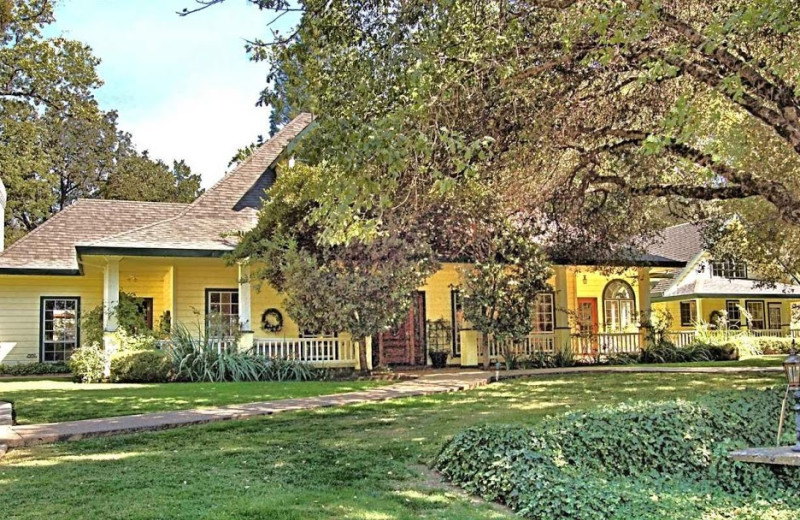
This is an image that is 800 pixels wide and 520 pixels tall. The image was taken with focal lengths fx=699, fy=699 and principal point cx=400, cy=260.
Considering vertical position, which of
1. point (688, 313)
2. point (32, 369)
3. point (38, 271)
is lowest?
point (32, 369)

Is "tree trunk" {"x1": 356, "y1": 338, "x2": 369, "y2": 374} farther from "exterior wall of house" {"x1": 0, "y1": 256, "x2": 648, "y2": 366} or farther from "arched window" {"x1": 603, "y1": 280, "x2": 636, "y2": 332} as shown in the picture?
"arched window" {"x1": 603, "y1": 280, "x2": 636, "y2": 332}

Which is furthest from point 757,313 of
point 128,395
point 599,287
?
point 128,395

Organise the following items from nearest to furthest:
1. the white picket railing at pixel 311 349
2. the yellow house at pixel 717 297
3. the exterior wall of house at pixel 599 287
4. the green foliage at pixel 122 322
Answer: the green foliage at pixel 122 322 → the white picket railing at pixel 311 349 → the exterior wall of house at pixel 599 287 → the yellow house at pixel 717 297

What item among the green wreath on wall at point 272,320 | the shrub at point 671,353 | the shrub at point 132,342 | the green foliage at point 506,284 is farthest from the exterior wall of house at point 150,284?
the shrub at point 671,353

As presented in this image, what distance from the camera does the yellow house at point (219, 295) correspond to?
18.1 m

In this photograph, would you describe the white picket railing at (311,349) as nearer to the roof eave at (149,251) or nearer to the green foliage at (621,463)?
the roof eave at (149,251)

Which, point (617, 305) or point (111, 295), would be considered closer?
point (111, 295)

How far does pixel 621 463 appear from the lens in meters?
6.49

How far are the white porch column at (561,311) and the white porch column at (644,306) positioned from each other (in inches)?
94.4

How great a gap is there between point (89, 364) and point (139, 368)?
4.16ft

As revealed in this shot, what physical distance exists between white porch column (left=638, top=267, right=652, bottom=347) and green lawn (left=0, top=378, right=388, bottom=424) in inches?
393

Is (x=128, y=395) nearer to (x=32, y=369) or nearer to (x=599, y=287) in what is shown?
(x=32, y=369)

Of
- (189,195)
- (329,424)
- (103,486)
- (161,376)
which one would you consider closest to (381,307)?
(161,376)

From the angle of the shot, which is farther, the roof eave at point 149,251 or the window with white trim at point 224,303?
the window with white trim at point 224,303
